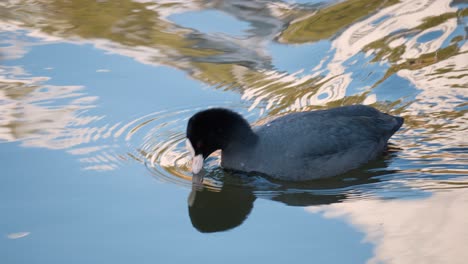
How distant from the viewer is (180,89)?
853cm

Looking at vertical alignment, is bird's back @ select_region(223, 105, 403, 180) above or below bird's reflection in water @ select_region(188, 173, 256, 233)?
above

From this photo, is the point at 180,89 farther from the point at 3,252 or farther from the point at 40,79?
the point at 3,252

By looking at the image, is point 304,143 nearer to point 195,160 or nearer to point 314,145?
point 314,145

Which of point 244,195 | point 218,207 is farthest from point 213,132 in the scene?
A: point 218,207

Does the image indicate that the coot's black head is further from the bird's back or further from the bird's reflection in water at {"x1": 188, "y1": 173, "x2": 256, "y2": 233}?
the bird's reflection in water at {"x1": 188, "y1": 173, "x2": 256, "y2": 233}

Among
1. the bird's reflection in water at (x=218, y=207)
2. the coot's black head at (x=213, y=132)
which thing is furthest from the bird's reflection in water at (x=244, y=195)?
the coot's black head at (x=213, y=132)

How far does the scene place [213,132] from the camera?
23.4ft

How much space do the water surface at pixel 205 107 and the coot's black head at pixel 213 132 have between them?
0.22 m

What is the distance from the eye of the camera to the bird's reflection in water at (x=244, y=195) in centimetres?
627

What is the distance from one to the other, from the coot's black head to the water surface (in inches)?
8.7

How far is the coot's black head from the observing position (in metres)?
6.99

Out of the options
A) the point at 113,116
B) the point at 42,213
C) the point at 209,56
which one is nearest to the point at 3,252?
the point at 42,213

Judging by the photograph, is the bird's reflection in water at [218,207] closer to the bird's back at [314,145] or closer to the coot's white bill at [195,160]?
the coot's white bill at [195,160]

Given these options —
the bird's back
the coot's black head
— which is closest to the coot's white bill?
the coot's black head
